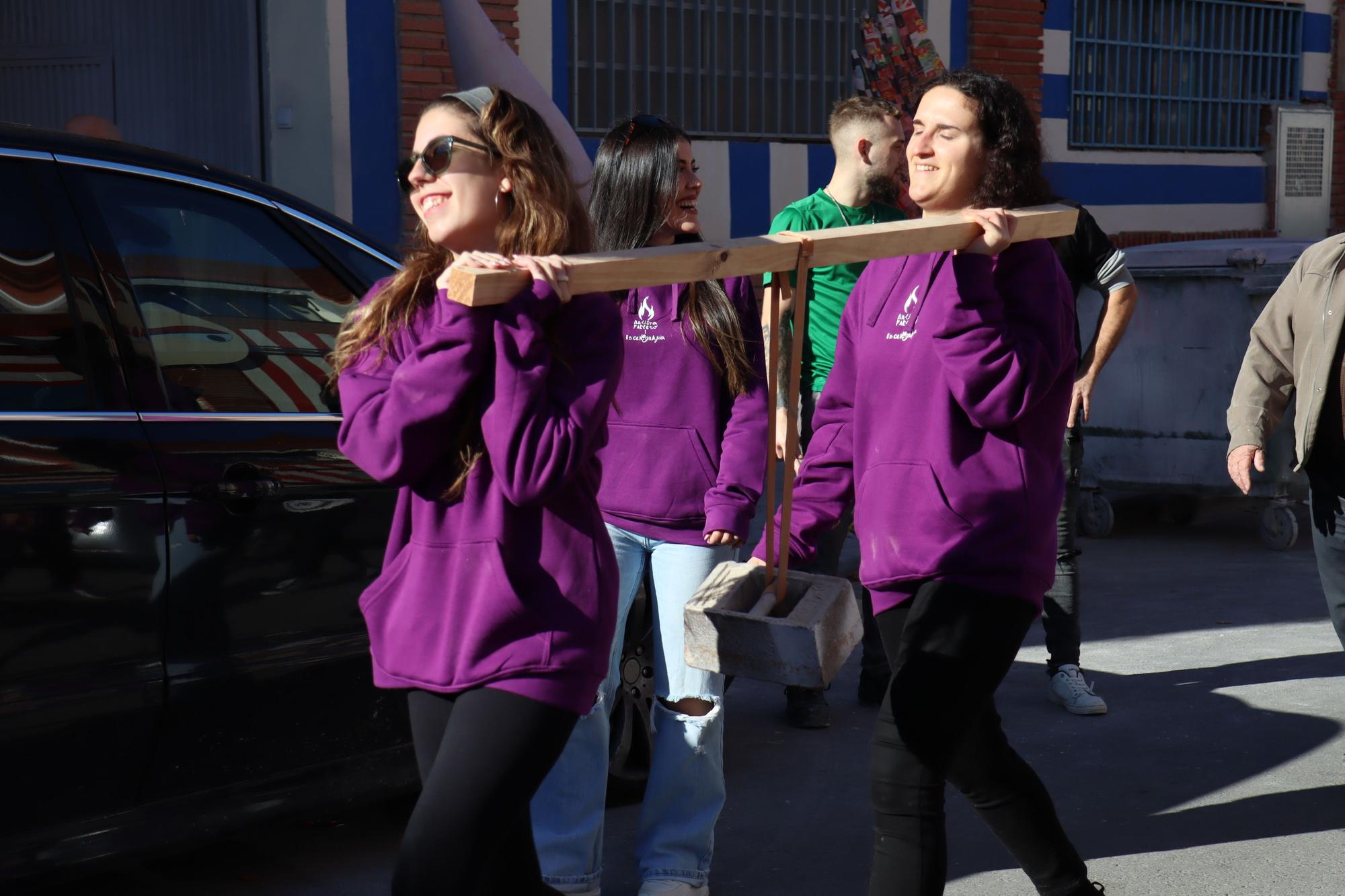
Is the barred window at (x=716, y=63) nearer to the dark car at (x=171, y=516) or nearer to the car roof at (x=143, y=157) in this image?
the car roof at (x=143, y=157)

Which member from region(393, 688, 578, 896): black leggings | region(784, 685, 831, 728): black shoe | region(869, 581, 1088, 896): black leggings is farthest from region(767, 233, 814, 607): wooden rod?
region(784, 685, 831, 728): black shoe

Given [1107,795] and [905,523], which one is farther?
[1107,795]

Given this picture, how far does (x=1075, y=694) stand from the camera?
554cm

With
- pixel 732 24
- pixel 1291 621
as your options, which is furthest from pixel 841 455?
pixel 732 24

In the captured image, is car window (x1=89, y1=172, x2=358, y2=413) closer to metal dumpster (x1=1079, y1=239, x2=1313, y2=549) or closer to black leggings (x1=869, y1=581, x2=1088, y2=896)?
black leggings (x1=869, y1=581, x2=1088, y2=896)

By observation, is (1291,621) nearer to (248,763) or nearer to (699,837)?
(699,837)

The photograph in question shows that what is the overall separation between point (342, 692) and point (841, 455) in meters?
1.28

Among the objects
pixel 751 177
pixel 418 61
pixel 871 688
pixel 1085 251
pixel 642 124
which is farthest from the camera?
pixel 751 177

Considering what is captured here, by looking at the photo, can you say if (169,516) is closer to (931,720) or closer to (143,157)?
(143,157)

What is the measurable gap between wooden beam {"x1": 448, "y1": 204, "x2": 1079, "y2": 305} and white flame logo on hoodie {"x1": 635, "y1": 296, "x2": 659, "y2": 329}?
0.76 metres

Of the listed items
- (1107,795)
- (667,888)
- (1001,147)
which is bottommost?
(1107,795)

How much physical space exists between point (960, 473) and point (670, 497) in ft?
2.92

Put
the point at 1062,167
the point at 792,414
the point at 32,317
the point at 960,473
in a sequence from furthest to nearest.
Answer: the point at 1062,167
the point at 32,317
the point at 792,414
the point at 960,473

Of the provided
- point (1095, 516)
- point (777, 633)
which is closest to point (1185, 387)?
point (1095, 516)
